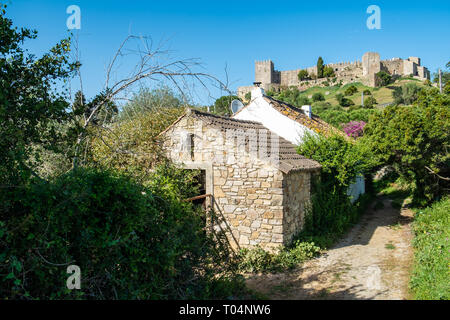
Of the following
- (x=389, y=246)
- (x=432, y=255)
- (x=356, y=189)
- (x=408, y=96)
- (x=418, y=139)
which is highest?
(x=408, y=96)

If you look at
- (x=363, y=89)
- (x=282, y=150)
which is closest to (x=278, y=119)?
(x=282, y=150)

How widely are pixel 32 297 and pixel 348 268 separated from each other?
263 inches

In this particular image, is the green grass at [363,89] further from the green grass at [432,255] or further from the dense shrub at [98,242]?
the dense shrub at [98,242]

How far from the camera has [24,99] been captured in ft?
12.4

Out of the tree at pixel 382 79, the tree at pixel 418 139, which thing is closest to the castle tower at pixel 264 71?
the tree at pixel 382 79

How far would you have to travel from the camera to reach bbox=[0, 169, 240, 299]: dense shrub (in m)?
2.96

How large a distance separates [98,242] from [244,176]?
5266 millimetres

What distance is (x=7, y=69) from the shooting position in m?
3.73

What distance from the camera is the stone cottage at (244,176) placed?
8070 millimetres

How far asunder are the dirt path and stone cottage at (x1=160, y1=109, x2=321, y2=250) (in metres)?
1.09

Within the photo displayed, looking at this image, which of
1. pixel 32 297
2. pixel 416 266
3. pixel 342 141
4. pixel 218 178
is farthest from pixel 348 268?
pixel 32 297

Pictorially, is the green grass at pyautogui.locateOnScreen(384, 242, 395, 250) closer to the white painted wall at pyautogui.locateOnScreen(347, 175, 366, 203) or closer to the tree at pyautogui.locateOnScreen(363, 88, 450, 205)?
the white painted wall at pyautogui.locateOnScreen(347, 175, 366, 203)

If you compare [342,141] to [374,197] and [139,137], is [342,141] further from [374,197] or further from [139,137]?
[374,197]

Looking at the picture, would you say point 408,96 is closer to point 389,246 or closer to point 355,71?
point 389,246
